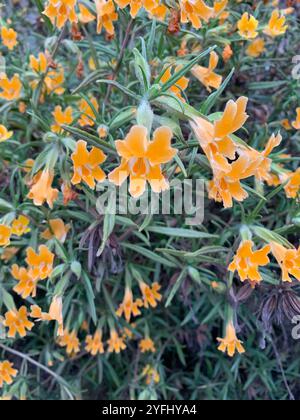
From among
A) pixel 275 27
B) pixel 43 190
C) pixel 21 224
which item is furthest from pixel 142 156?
pixel 275 27

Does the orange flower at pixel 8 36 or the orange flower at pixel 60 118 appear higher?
the orange flower at pixel 8 36

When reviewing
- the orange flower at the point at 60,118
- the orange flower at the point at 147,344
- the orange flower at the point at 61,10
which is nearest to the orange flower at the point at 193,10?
the orange flower at the point at 61,10

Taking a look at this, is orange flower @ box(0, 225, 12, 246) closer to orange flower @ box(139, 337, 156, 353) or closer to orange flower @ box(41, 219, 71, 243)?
orange flower @ box(41, 219, 71, 243)

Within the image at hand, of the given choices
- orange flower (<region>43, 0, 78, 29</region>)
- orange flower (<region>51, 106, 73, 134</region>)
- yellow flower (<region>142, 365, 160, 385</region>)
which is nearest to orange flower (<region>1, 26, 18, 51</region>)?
orange flower (<region>51, 106, 73, 134</region>)

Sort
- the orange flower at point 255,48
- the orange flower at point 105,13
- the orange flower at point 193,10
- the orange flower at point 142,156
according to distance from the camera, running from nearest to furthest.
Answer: the orange flower at point 142,156, the orange flower at point 193,10, the orange flower at point 105,13, the orange flower at point 255,48

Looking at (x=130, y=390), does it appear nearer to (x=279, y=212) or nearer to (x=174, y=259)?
(x=174, y=259)

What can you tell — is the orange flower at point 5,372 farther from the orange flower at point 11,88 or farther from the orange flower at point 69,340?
the orange flower at point 11,88

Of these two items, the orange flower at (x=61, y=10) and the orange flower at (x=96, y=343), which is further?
the orange flower at (x=96, y=343)
